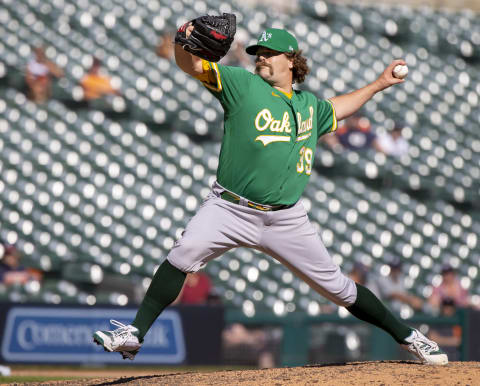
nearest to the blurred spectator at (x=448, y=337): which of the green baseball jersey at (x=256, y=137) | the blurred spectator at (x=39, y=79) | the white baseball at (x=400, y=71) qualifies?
the white baseball at (x=400, y=71)

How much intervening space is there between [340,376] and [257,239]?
73cm

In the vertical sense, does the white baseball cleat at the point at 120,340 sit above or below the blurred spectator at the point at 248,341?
above

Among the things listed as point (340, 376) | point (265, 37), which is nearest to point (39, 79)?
point (265, 37)

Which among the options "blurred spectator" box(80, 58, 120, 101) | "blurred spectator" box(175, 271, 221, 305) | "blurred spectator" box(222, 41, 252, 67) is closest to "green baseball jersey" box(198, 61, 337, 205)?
"blurred spectator" box(175, 271, 221, 305)

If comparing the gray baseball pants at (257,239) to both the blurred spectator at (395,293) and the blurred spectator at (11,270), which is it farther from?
the blurred spectator at (11,270)

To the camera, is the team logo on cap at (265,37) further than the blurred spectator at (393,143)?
No

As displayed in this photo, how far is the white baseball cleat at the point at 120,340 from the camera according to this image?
3.49m

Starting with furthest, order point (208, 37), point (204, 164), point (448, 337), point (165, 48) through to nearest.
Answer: point (165, 48)
point (204, 164)
point (448, 337)
point (208, 37)

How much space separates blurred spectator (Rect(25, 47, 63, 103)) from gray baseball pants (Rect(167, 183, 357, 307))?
7406 mm

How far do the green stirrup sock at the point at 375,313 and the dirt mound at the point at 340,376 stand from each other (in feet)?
0.55

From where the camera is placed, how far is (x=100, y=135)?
10.7 meters

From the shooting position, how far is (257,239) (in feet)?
12.3

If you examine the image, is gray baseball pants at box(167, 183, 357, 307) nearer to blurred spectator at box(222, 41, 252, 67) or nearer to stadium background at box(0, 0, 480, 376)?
stadium background at box(0, 0, 480, 376)

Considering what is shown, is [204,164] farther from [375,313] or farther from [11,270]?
[375,313]
